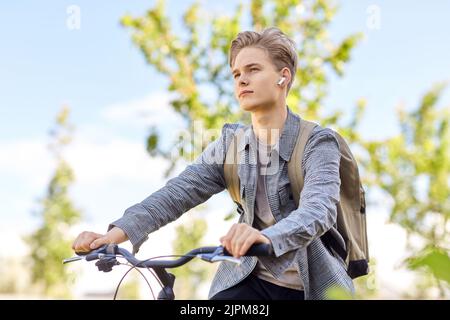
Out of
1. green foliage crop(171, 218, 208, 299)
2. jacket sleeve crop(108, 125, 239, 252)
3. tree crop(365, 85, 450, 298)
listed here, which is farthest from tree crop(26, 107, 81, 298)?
jacket sleeve crop(108, 125, 239, 252)

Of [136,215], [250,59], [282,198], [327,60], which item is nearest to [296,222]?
[282,198]

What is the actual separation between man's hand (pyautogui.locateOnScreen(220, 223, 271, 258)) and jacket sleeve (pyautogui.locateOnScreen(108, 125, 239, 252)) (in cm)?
67

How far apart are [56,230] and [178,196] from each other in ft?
65.3

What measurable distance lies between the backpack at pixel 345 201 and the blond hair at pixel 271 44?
0.29m

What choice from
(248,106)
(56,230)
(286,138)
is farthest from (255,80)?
(56,230)

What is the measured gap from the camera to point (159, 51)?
11.7 meters

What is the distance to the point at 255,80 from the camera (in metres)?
2.82

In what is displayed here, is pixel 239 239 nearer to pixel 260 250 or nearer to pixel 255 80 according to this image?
pixel 260 250

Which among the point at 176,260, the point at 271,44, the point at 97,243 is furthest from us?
the point at 271,44

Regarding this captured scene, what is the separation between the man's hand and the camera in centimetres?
195

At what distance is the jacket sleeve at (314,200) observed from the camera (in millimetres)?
2174

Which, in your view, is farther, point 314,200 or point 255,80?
point 255,80
